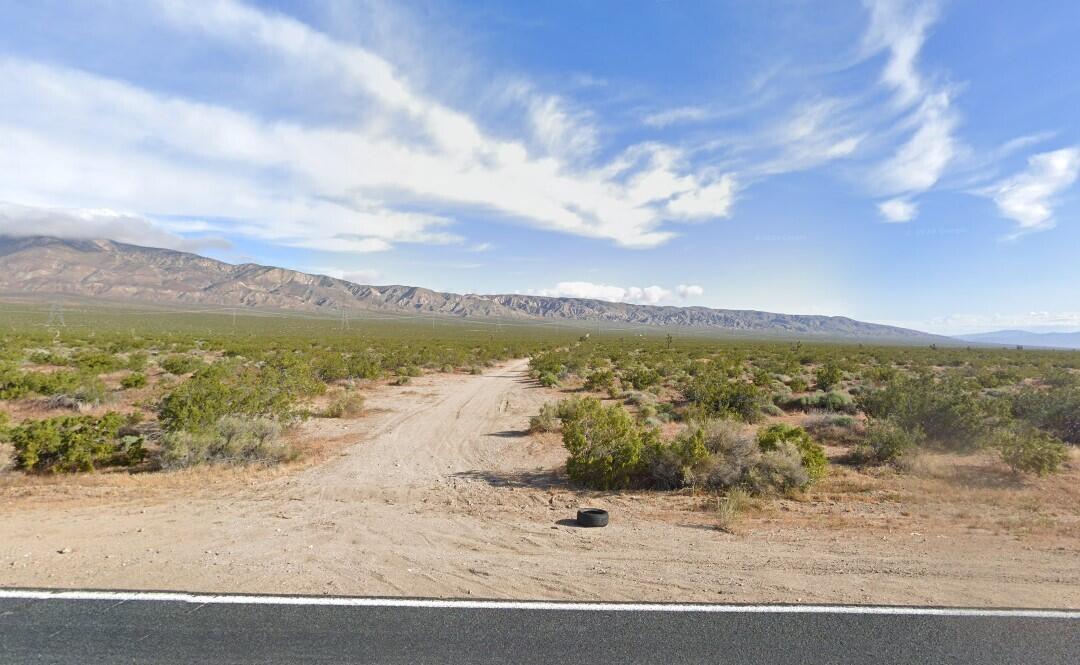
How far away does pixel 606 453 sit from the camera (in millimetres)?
9859

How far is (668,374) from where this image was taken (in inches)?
1173

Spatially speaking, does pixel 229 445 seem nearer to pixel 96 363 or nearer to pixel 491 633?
pixel 491 633

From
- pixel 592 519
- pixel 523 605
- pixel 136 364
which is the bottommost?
pixel 136 364

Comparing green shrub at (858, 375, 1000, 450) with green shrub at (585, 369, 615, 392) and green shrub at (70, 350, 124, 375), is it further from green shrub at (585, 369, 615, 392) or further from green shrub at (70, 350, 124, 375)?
green shrub at (70, 350, 124, 375)

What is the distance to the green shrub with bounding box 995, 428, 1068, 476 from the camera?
9.88 m

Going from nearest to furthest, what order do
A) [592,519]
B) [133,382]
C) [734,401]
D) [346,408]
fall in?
[592,519] → [346,408] → [734,401] → [133,382]

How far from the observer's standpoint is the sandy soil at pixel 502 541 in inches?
207

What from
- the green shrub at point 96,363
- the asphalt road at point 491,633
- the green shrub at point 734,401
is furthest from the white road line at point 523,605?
the green shrub at point 96,363

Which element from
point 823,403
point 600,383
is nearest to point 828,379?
point 823,403

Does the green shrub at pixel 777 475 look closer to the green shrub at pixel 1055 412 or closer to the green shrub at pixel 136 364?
the green shrub at pixel 1055 412

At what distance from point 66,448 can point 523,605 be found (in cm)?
1014

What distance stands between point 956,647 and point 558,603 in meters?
3.37

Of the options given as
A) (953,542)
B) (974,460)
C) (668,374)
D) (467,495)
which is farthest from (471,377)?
(953,542)

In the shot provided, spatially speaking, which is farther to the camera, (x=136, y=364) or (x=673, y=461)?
(x=136, y=364)
